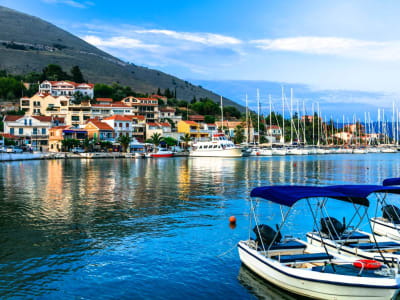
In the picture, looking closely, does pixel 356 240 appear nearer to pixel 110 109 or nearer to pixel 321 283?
pixel 321 283

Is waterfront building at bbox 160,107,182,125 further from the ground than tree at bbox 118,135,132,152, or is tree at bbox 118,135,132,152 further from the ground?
waterfront building at bbox 160,107,182,125

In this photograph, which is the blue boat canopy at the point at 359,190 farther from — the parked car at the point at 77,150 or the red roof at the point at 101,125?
the red roof at the point at 101,125

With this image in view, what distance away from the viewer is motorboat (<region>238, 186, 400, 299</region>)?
9.74m

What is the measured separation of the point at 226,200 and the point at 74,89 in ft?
393

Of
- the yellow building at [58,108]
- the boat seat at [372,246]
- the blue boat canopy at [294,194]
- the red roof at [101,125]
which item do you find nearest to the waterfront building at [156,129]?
the red roof at [101,125]

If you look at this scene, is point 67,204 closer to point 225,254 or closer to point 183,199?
point 183,199

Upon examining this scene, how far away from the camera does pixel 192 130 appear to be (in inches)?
4668

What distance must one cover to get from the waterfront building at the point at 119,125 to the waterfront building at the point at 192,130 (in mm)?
17467

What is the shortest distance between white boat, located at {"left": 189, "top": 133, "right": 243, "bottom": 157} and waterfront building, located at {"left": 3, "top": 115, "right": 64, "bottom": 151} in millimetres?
36860

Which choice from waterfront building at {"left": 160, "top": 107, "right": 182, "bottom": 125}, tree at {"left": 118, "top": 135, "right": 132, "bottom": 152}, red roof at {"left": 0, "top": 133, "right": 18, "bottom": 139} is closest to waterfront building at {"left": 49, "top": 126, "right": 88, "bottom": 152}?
red roof at {"left": 0, "top": 133, "right": 18, "bottom": 139}

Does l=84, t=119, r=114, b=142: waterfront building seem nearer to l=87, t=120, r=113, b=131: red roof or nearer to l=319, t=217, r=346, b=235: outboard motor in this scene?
l=87, t=120, r=113, b=131: red roof

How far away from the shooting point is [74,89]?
13662 centimetres

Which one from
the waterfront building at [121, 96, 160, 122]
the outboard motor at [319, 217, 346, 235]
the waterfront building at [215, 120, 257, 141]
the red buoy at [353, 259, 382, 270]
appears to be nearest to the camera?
the red buoy at [353, 259, 382, 270]

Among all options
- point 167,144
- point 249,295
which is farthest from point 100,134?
point 249,295
